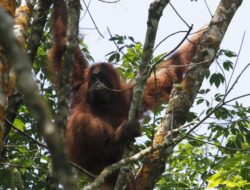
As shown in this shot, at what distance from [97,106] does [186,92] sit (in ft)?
7.20

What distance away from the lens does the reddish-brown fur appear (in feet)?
18.1

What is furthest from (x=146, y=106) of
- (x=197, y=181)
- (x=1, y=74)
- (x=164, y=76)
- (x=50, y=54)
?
(x=1, y=74)

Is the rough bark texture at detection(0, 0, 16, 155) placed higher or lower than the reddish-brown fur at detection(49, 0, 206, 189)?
lower

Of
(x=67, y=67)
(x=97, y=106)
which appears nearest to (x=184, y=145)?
(x=97, y=106)

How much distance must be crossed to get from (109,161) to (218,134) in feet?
4.99

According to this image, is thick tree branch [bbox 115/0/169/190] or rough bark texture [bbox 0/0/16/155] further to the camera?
thick tree branch [bbox 115/0/169/190]

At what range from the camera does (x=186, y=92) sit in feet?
13.8

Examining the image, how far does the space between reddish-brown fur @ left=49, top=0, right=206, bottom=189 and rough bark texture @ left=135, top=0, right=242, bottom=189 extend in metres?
0.85

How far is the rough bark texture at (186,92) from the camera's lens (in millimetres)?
3887

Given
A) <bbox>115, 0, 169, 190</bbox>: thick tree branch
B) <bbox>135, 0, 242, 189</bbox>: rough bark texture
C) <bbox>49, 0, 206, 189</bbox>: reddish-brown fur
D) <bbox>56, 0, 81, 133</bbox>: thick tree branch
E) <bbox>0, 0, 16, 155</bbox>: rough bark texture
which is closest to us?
<bbox>56, 0, 81, 133</bbox>: thick tree branch

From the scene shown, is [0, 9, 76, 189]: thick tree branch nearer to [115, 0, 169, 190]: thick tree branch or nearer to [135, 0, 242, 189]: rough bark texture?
[115, 0, 169, 190]: thick tree branch

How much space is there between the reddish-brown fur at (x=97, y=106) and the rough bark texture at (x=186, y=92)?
0.85 metres

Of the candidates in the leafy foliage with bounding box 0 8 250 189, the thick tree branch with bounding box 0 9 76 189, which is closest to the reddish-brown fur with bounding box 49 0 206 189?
the leafy foliage with bounding box 0 8 250 189

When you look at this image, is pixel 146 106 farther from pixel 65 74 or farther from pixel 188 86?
pixel 65 74
